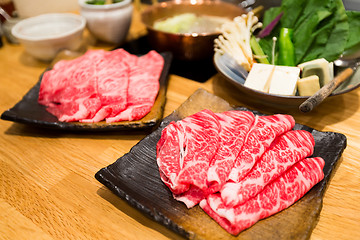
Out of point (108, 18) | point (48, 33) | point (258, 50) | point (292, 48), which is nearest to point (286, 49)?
point (292, 48)

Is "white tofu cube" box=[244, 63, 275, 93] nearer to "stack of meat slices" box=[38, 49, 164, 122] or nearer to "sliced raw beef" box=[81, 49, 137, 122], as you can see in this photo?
"stack of meat slices" box=[38, 49, 164, 122]

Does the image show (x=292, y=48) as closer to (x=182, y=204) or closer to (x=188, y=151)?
(x=188, y=151)

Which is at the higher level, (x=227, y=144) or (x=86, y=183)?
(x=227, y=144)

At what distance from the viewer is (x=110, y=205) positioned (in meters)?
1.43

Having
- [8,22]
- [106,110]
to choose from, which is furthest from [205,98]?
[8,22]

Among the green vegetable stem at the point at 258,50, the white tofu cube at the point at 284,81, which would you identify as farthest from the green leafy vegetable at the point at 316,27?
the white tofu cube at the point at 284,81

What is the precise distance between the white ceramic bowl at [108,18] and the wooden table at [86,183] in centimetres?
103

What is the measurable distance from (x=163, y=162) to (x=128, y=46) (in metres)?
1.87

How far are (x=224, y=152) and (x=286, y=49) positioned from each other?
1110 millimetres

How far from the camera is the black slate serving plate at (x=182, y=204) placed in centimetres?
119

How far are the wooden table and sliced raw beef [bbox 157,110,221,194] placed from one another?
0.80 ft

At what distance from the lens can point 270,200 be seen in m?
1.27

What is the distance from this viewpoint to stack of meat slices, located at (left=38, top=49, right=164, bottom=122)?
1.85m

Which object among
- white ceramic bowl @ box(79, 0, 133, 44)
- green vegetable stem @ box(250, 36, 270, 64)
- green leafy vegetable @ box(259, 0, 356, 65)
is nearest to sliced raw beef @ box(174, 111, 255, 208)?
green vegetable stem @ box(250, 36, 270, 64)
